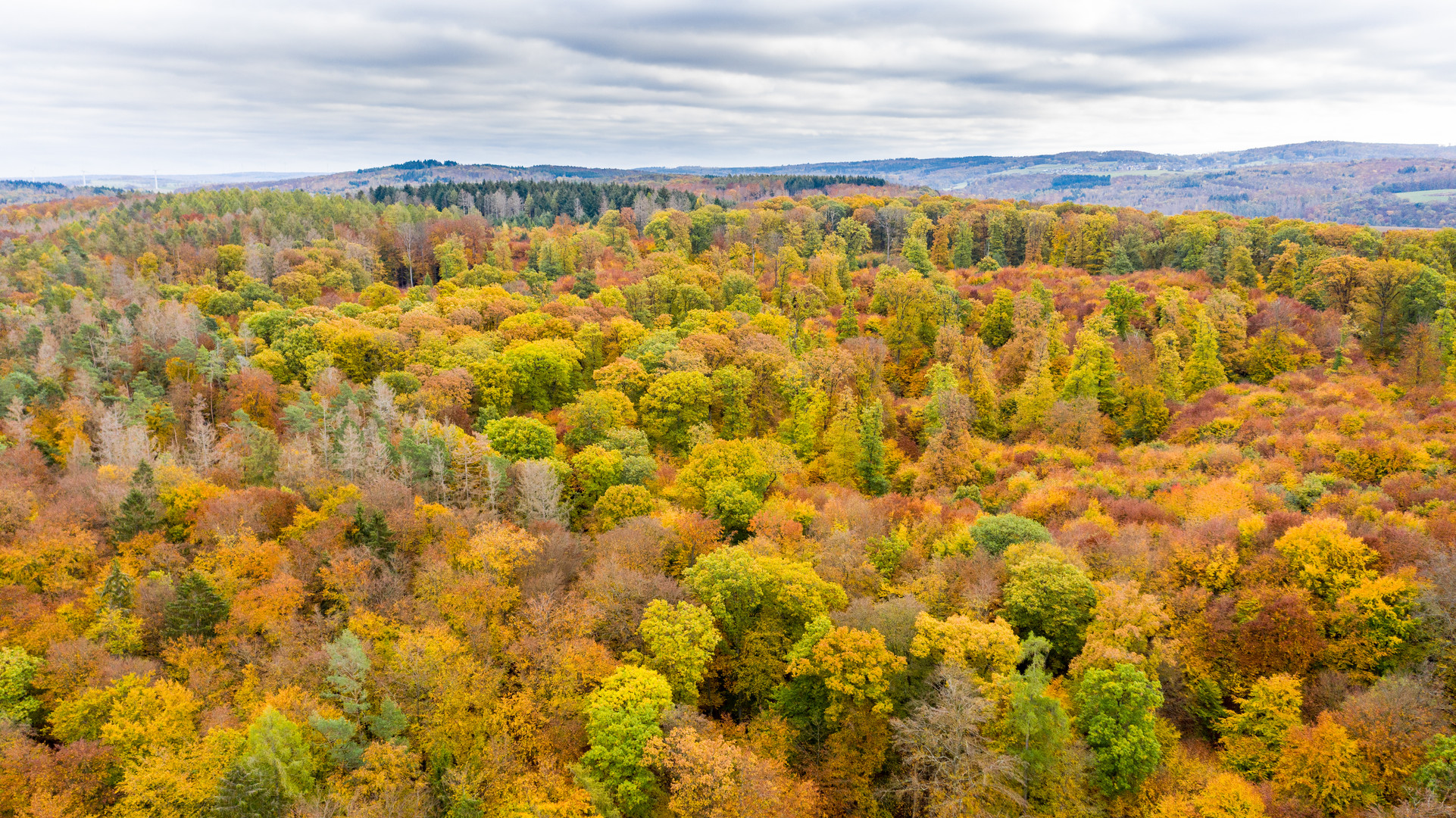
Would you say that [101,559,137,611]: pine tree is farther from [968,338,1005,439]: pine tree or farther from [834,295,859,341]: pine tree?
[834,295,859,341]: pine tree

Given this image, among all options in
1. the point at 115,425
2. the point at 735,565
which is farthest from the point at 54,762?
the point at 115,425

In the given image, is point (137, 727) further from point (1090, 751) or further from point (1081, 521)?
point (1081, 521)

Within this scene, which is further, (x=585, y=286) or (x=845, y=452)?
(x=585, y=286)

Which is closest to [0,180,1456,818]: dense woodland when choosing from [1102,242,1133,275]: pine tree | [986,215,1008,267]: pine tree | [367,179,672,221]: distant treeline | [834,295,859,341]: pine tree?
[834,295,859,341]: pine tree

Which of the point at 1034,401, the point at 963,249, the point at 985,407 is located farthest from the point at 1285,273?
the point at 985,407

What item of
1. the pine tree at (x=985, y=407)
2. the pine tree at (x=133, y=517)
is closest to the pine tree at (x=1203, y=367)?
the pine tree at (x=985, y=407)

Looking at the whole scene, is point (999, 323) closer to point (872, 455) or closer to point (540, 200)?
point (872, 455)

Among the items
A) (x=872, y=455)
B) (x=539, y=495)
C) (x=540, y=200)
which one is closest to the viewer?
(x=539, y=495)

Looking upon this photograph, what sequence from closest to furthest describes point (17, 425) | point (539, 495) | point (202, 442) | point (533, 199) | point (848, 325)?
point (539, 495)
point (202, 442)
point (17, 425)
point (848, 325)
point (533, 199)
